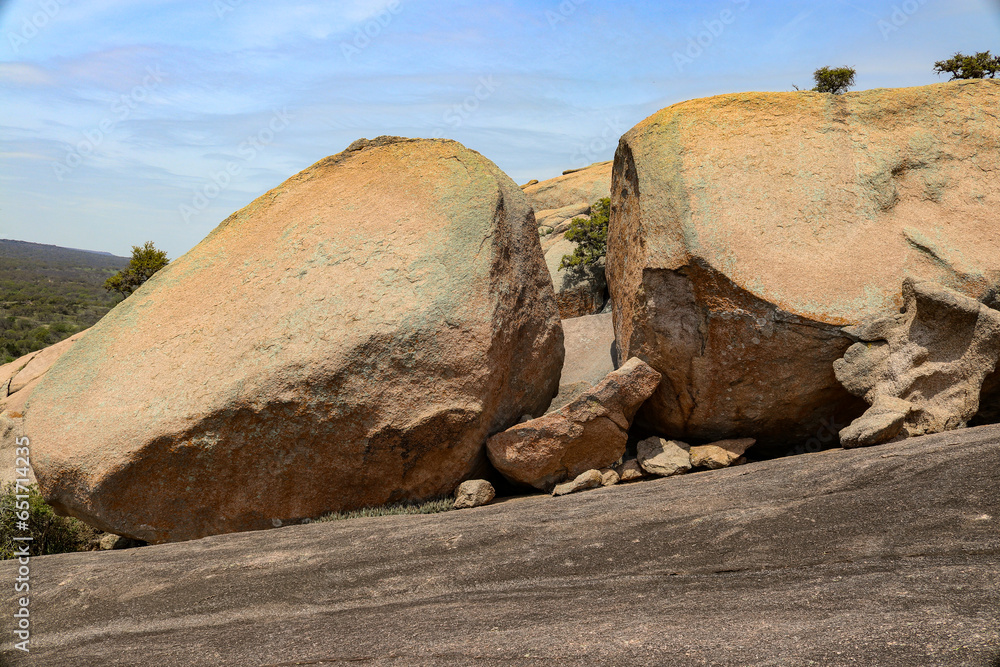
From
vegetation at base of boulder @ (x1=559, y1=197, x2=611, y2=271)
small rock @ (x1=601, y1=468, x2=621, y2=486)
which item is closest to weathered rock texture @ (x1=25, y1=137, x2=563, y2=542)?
small rock @ (x1=601, y1=468, x2=621, y2=486)

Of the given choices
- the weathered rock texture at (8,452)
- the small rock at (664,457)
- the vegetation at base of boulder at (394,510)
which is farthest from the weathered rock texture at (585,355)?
the weathered rock texture at (8,452)

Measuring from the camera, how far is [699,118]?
30.1 ft

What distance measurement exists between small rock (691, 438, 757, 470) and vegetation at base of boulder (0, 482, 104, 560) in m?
7.92

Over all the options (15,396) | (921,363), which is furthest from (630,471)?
(15,396)

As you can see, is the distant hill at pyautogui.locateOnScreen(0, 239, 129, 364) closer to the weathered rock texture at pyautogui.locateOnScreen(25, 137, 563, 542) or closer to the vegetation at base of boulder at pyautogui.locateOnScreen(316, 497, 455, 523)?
the weathered rock texture at pyautogui.locateOnScreen(25, 137, 563, 542)

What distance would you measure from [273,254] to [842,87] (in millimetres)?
16581

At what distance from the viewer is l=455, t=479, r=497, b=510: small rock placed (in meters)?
7.88

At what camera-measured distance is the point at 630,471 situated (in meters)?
8.19

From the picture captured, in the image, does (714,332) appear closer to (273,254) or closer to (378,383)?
(378,383)

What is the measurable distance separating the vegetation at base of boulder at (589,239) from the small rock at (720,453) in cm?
891

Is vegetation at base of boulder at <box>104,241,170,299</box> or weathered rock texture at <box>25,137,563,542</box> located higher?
vegetation at base of boulder at <box>104,241,170,299</box>

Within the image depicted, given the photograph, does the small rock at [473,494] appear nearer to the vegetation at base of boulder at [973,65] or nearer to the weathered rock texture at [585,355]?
the weathered rock texture at [585,355]

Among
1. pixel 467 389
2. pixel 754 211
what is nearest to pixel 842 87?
pixel 754 211

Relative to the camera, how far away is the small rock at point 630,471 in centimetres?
815
